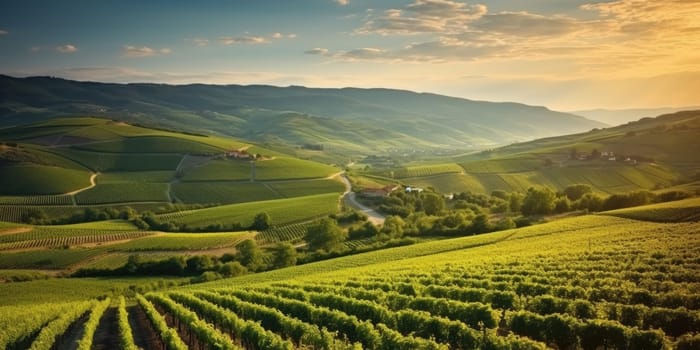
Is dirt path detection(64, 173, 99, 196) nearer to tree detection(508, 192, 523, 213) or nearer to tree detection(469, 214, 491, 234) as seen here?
tree detection(469, 214, 491, 234)

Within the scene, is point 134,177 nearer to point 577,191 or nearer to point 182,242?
point 182,242

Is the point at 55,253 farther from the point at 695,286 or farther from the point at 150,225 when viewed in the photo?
the point at 695,286

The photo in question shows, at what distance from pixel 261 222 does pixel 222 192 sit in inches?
1931

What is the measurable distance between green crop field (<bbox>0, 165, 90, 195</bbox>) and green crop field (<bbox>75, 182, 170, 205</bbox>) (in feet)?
27.3

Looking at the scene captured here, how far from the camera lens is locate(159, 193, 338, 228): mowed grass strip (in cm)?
13038

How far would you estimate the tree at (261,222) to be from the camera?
125562 mm

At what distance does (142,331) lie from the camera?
141 ft

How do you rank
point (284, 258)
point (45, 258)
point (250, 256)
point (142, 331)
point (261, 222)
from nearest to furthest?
point (142, 331)
point (284, 258)
point (250, 256)
point (45, 258)
point (261, 222)

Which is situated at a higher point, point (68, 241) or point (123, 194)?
point (123, 194)

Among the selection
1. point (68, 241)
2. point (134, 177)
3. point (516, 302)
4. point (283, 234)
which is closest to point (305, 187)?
point (283, 234)

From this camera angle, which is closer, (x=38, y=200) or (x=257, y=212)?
(x=257, y=212)

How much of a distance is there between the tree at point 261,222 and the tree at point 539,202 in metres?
65.3

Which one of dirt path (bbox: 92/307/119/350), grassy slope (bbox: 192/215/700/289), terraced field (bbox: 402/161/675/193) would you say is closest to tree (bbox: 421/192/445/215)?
terraced field (bbox: 402/161/675/193)

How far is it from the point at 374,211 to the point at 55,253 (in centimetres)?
8324
